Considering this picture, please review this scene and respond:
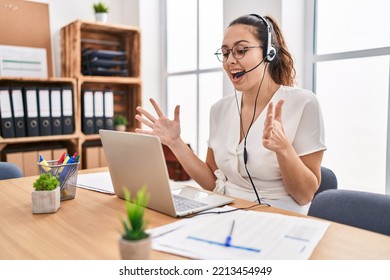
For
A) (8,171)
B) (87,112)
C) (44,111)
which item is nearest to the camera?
(8,171)

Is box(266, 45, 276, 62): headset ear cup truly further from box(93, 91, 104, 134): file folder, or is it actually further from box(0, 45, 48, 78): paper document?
box(0, 45, 48, 78): paper document

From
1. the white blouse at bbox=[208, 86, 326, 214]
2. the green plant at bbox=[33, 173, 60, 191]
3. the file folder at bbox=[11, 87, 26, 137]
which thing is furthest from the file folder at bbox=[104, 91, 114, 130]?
the green plant at bbox=[33, 173, 60, 191]

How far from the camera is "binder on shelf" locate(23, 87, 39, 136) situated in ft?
7.80

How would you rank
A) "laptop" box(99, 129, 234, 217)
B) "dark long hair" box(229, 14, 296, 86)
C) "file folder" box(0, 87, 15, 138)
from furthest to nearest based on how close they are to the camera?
"file folder" box(0, 87, 15, 138) → "dark long hair" box(229, 14, 296, 86) → "laptop" box(99, 129, 234, 217)

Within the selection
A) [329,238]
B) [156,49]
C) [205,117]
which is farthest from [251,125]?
[156,49]

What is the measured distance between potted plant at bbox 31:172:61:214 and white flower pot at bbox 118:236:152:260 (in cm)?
49

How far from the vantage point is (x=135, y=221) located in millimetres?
561

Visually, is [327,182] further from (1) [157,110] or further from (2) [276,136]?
(1) [157,110]

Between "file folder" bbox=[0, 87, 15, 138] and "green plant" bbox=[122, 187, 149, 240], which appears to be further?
"file folder" bbox=[0, 87, 15, 138]

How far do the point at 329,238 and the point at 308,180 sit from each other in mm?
431

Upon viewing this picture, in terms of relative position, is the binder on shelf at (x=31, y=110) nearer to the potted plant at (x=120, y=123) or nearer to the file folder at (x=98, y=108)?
the file folder at (x=98, y=108)

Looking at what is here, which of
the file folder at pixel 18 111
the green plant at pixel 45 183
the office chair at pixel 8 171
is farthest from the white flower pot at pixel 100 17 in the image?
the green plant at pixel 45 183

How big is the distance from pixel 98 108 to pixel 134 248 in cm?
226

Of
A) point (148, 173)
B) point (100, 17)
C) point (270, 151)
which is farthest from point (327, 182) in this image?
point (100, 17)
